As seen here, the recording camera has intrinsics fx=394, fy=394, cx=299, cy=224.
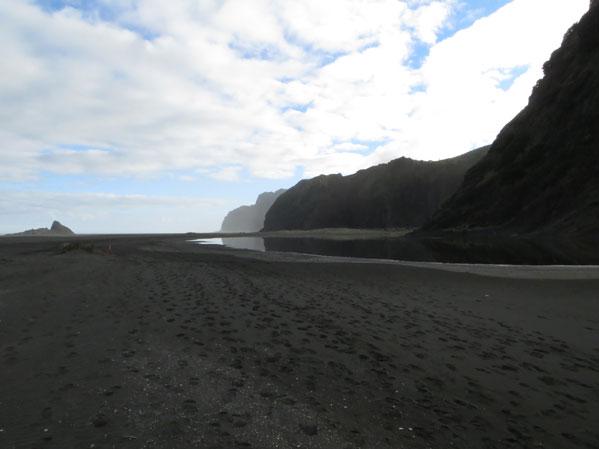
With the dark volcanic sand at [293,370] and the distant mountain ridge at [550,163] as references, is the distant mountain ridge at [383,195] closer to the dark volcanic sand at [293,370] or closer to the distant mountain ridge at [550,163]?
the distant mountain ridge at [550,163]

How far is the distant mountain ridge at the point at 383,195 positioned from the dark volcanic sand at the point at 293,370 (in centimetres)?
12020

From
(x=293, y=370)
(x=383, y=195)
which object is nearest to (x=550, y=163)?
(x=293, y=370)

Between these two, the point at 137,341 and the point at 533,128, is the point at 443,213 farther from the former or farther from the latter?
the point at 137,341

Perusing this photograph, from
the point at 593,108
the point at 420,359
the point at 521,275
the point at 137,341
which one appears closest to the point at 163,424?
the point at 137,341

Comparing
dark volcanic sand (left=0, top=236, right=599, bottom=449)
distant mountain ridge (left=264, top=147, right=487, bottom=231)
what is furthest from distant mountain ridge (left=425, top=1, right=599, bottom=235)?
distant mountain ridge (left=264, top=147, right=487, bottom=231)

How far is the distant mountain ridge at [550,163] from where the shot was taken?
49594 mm

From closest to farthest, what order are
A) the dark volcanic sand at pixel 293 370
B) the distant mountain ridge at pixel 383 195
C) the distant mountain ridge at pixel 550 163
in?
the dark volcanic sand at pixel 293 370
the distant mountain ridge at pixel 550 163
the distant mountain ridge at pixel 383 195

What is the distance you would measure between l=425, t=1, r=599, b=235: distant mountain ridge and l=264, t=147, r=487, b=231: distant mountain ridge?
53494 mm

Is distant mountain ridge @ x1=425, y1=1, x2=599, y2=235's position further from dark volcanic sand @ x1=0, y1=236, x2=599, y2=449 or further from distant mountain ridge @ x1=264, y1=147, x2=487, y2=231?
distant mountain ridge @ x1=264, y1=147, x2=487, y2=231

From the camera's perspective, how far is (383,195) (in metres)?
149

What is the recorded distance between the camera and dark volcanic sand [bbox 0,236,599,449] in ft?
18.2

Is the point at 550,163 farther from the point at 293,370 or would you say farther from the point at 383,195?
the point at 383,195

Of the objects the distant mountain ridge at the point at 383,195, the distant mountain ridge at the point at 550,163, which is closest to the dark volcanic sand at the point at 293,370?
the distant mountain ridge at the point at 550,163

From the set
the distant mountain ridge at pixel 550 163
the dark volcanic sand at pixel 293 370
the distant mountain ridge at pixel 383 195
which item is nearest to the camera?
the dark volcanic sand at pixel 293 370
